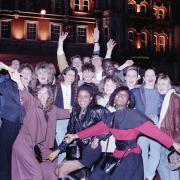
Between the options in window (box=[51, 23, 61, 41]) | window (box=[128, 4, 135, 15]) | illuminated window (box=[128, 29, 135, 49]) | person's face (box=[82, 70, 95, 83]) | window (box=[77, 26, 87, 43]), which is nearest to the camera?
person's face (box=[82, 70, 95, 83])

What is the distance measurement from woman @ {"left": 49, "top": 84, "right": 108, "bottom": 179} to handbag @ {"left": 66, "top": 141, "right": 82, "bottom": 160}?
39 mm

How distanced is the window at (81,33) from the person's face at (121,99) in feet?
109

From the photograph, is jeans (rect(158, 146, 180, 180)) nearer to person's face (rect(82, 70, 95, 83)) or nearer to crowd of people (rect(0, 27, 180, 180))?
crowd of people (rect(0, 27, 180, 180))

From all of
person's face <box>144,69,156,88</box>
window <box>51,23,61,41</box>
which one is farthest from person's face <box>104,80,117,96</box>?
window <box>51,23,61,41</box>

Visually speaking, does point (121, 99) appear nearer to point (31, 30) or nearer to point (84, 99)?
point (84, 99)

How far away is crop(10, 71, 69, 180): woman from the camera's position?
6.71m

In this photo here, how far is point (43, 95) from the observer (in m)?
7.05

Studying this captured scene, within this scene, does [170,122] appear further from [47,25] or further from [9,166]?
[47,25]

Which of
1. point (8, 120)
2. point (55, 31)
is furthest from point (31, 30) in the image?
point (8, 120)

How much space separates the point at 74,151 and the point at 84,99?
3.01ft

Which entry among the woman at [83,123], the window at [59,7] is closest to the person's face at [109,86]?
the woman at [83,123]

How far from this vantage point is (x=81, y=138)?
6.57 meters

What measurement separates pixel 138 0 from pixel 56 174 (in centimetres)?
3922

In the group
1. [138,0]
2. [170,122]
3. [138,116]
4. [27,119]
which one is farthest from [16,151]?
[138,0]
